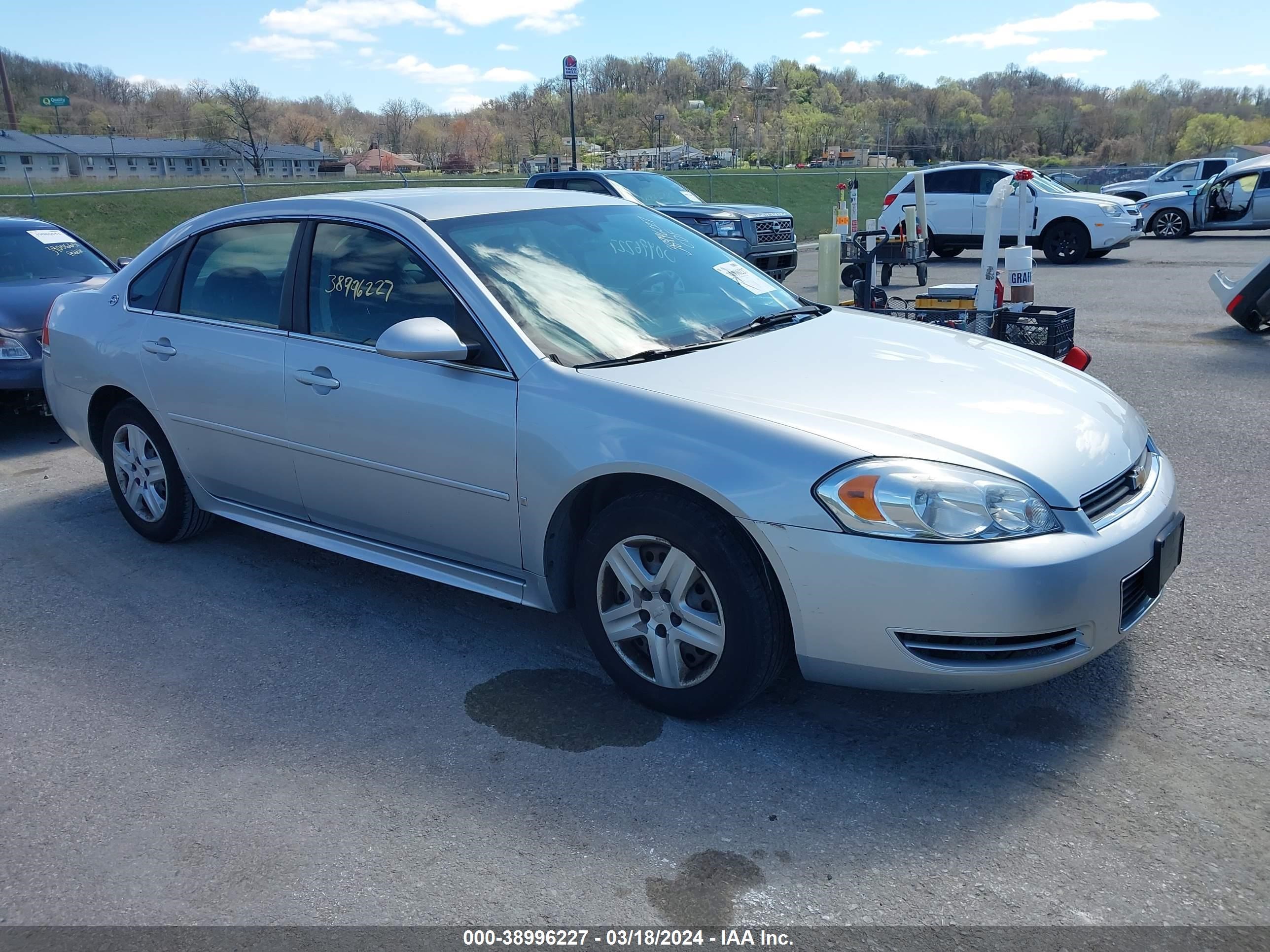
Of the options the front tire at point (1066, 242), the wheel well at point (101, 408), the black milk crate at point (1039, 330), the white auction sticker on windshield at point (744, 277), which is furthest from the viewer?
the front tire at point (1066, 242)

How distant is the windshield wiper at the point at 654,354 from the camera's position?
334cm

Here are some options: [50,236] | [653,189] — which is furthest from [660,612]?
[653,189]

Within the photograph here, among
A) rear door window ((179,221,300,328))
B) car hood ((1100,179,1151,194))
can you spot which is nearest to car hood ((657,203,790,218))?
rear door window ((179,221,300,328))

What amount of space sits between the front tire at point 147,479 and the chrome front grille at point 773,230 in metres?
10.6

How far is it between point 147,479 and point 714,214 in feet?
34.5

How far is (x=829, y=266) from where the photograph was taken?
8117 millimetres

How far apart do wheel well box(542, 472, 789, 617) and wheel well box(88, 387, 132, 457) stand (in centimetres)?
274

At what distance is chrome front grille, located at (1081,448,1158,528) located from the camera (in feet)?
9.48

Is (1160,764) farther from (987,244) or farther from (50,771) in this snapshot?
(987,244)

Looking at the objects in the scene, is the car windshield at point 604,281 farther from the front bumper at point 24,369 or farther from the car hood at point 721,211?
the car hood at point 721,211

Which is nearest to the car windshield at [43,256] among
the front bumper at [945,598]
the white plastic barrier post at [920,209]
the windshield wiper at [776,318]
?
the windshield wiper at [776,318]

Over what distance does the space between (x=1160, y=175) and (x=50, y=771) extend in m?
29.9

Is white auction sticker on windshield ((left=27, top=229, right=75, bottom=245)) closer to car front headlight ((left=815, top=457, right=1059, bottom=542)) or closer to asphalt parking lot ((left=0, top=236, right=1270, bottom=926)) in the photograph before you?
asphalt parking lot ((left=0, top=236, right=1270, bottom=926))

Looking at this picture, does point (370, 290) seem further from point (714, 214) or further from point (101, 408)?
point (714, 214)
